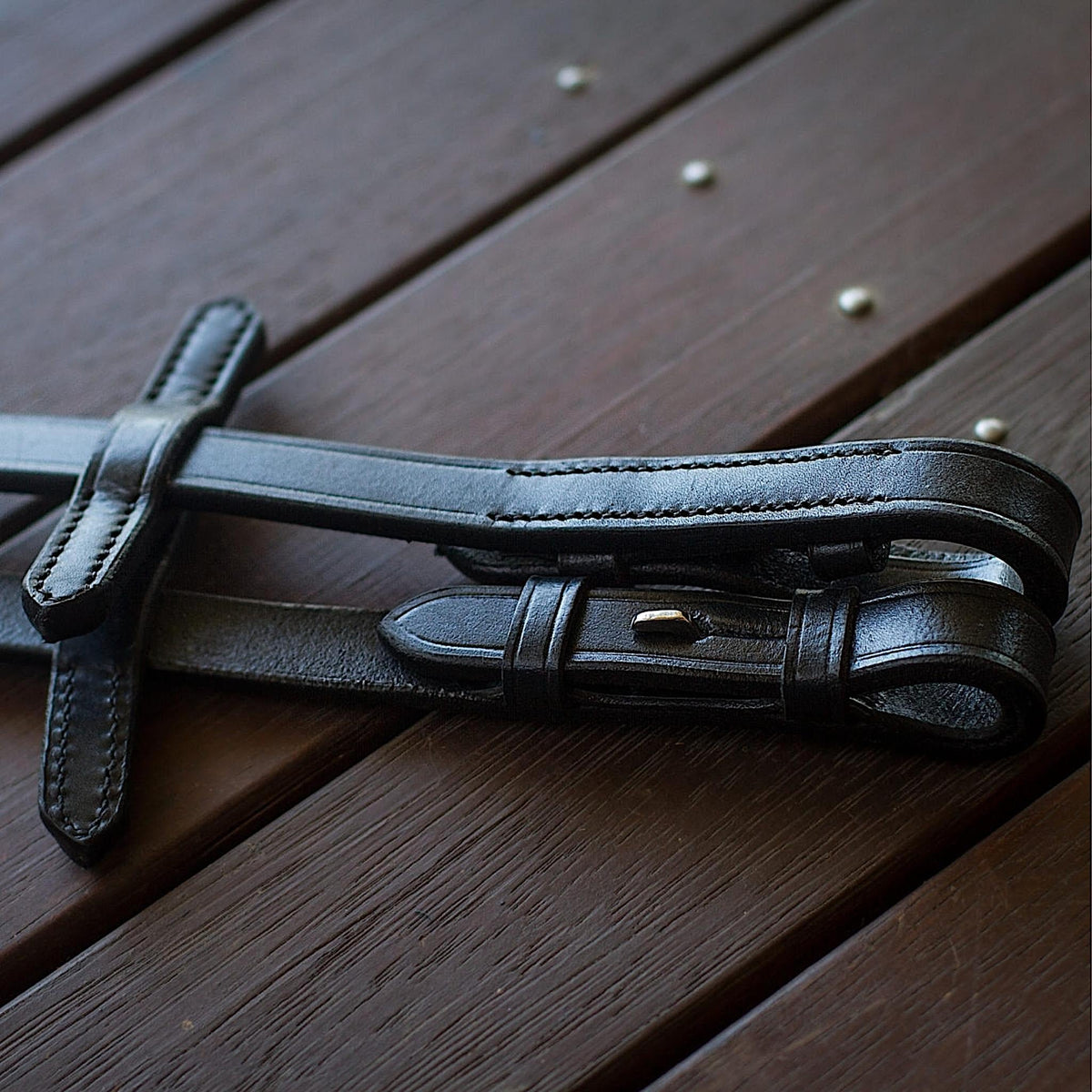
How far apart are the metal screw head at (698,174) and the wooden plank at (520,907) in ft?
1.71

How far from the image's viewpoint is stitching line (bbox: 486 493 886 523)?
0.80m

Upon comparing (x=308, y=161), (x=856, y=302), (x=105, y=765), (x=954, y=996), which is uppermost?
(x=308, y=161)

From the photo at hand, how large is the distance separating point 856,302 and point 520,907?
0.57 metres

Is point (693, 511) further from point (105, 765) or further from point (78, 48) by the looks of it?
point (78, 48)

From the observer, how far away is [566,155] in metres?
1.21

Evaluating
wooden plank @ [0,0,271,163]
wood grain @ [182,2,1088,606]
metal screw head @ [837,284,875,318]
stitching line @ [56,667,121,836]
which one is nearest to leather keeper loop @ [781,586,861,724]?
wood grain @ [182,2,1088,606]

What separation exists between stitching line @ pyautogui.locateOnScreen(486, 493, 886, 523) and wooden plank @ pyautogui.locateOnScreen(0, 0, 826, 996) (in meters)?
0.19

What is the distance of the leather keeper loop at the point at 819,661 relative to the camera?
0.79 m

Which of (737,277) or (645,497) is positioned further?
(737,277)

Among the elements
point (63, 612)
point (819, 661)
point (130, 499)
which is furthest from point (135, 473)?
point (819, 661)

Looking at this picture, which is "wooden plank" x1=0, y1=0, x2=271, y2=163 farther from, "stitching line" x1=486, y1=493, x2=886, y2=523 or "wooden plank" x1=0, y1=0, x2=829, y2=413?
"stitching line" x1=486, y1=493, x2=886, y2=523

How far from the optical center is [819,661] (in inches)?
31.0

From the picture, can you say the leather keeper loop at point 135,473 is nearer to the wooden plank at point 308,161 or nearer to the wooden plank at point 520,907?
the wooden plank at point 308,161

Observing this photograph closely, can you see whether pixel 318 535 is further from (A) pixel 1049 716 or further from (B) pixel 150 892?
(A) pixel 1049 716
